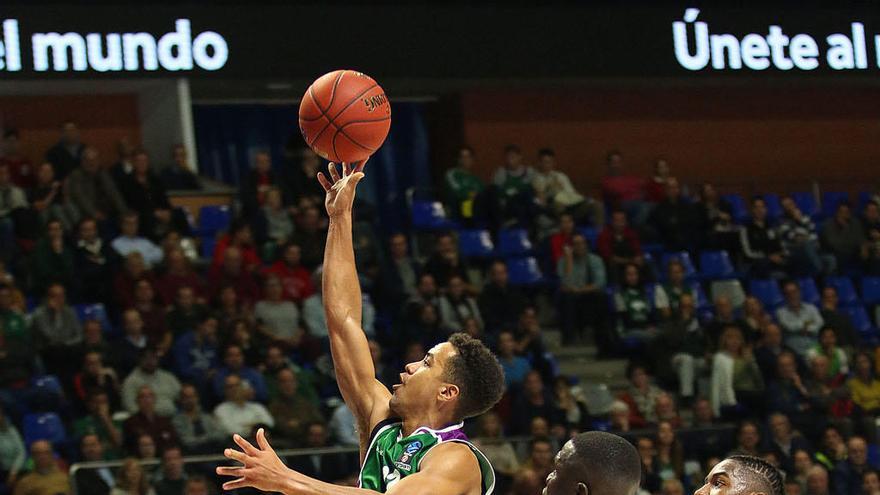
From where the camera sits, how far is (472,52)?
13.6m

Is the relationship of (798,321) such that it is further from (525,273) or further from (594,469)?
(594,469)

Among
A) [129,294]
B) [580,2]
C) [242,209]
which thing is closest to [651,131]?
[580,2]

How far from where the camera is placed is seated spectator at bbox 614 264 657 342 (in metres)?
13.4

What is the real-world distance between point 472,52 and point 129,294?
3904 millimetres

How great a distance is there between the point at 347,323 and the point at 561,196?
9534 mm

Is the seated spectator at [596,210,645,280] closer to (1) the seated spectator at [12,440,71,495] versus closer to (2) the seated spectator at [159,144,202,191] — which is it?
(2) the seated spectator at [159,144,202,191]

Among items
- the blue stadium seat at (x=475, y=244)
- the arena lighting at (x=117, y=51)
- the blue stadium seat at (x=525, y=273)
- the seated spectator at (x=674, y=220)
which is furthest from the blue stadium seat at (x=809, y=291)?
the arena lighting at (x=117, y=51)

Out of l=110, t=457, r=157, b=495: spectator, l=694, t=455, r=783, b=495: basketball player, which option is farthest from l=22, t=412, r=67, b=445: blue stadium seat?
l=694, t=455, r=783, b=495: basketball player

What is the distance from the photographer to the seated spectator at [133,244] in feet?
39.4

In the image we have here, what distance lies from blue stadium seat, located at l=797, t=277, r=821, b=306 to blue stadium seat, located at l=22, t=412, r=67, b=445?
716 centimetres

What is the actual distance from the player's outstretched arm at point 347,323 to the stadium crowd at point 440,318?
4.82 m

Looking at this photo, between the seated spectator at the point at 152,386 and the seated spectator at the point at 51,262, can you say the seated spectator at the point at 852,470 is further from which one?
the seated spectator at the point at 51,262

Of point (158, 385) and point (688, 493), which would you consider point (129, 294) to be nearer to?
point (158, 385)

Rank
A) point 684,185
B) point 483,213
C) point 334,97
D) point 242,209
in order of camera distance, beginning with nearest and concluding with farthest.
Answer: point 334,97
point 242,209
point 483,213
point 684,185
